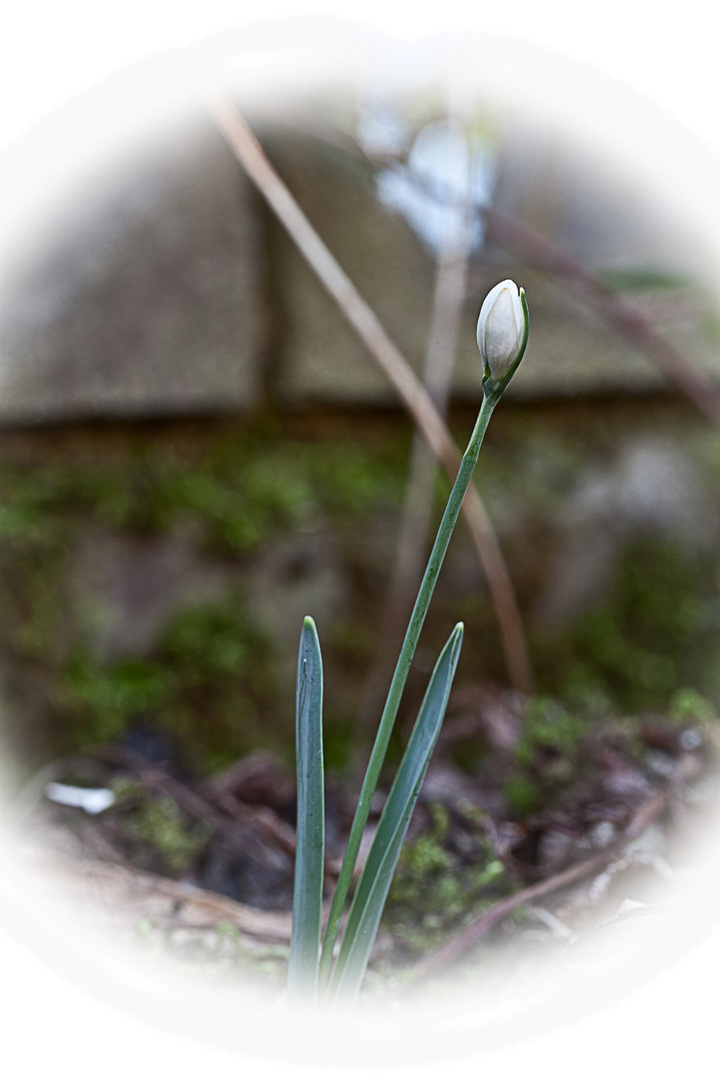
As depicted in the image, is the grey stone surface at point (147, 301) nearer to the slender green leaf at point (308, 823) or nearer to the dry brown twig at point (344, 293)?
the dry brown twig at point (344, 293)

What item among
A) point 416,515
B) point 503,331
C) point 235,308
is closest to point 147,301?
point 235,308

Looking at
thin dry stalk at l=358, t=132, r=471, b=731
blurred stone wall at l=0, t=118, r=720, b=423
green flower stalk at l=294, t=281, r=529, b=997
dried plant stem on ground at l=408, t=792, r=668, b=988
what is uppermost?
blurred stone wall at l=0, t=118, r=720, b=423

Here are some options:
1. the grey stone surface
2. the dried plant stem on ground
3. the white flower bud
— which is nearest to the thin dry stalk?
the grey stone surface

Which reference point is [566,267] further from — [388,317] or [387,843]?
[387,843]

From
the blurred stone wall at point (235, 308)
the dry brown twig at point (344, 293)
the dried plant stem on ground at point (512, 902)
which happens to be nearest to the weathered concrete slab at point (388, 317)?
the blurred stone wall at point (235, 308)

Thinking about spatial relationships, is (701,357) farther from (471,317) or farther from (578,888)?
(578,888)

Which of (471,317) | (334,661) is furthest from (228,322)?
(334,661)

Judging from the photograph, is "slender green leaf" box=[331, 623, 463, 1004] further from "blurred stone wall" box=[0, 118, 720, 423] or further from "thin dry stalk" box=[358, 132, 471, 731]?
"blurred stone wall" box=[0, 118, 720, 423]
